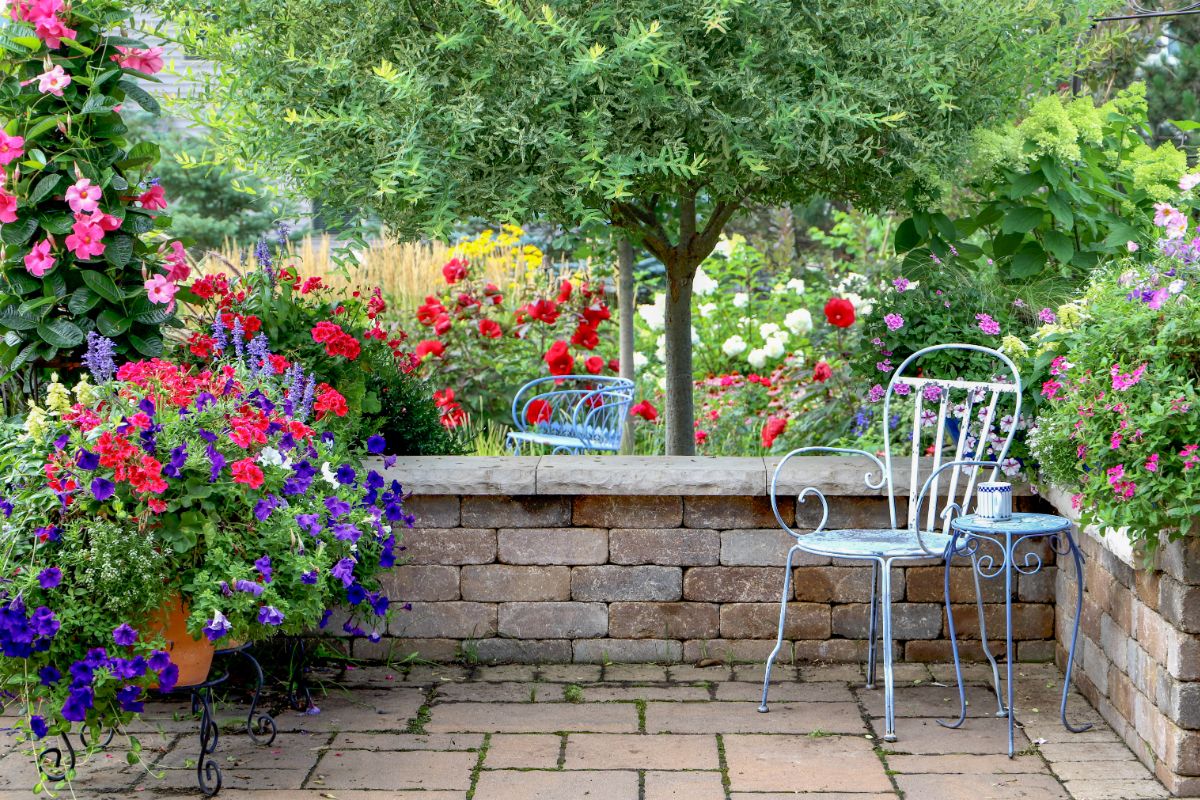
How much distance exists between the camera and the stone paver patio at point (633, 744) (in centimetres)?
287

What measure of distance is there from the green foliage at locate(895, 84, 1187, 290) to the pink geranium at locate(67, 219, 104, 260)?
2.40 meters

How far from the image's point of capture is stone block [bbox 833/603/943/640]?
3.71 meters

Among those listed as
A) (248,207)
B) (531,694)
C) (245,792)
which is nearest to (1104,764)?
(531,694)

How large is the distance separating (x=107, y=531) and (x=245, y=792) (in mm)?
699

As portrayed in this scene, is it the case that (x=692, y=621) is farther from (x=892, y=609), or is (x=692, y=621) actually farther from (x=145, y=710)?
(x=145, y=710)

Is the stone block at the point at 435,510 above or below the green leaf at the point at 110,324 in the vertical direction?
below

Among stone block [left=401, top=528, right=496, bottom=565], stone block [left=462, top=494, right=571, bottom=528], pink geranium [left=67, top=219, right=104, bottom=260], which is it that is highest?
pink geranium [left=67, top=219, right=104, bottom=260]

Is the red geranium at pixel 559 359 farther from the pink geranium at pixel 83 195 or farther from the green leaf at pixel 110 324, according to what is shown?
the pink geranium at pixel 83 195

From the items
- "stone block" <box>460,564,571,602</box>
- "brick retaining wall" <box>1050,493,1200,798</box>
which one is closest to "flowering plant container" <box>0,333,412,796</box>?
"stone block" <box>460,564,571,602</box>

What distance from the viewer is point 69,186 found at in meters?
3.35

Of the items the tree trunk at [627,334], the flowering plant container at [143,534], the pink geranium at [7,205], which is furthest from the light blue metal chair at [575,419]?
the pink geranium at [7,205]

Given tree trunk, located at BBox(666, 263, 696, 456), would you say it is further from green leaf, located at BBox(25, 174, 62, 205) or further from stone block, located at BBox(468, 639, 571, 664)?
green leaf, located at BBox(25, 174, 62, 205)

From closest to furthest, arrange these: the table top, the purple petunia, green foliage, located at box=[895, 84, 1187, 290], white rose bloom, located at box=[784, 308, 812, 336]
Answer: the purple petunia
the table top
green foliage, located at box=[895, 84, 1187, 290]
white rose bloom, located at box=[784, 308, 812, 336]

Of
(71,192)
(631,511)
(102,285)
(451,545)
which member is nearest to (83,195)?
(71,192)
